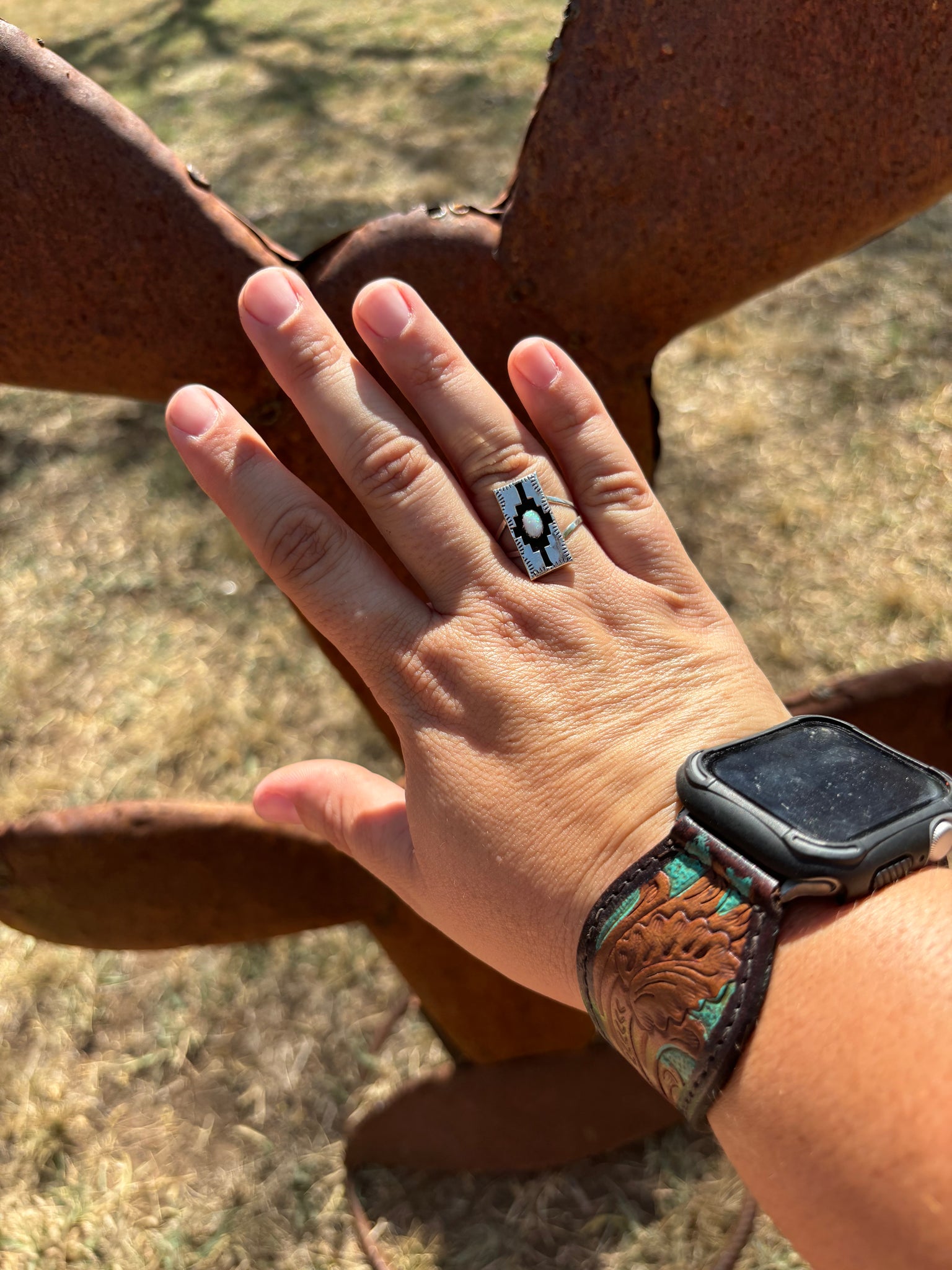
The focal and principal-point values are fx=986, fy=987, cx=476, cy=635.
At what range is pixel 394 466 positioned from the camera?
1076 mm

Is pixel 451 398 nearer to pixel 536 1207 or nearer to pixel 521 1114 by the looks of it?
pixel 521 1114

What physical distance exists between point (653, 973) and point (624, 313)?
0.82m

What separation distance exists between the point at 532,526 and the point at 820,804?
0.43m

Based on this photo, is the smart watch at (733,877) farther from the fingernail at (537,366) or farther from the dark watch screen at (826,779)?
the fingernail at (537,366)

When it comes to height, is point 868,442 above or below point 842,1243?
below

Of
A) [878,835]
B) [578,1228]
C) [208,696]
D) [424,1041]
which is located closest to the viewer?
[878,835]

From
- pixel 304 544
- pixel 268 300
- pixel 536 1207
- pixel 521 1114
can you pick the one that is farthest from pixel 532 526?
pixel 536 1207

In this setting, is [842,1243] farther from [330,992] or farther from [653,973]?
[330,992]

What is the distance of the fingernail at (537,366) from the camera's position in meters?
1.11

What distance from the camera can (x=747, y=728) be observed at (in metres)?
1.03

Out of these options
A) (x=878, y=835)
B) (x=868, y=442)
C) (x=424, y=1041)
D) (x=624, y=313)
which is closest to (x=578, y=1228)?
(x=424, y=1041)

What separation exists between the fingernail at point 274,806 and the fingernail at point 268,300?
575mm

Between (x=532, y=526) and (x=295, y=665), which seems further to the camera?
(x=295, y=665)

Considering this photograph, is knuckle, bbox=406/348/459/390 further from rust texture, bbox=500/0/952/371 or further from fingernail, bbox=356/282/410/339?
rust texture, bbox=500/0/952/371
